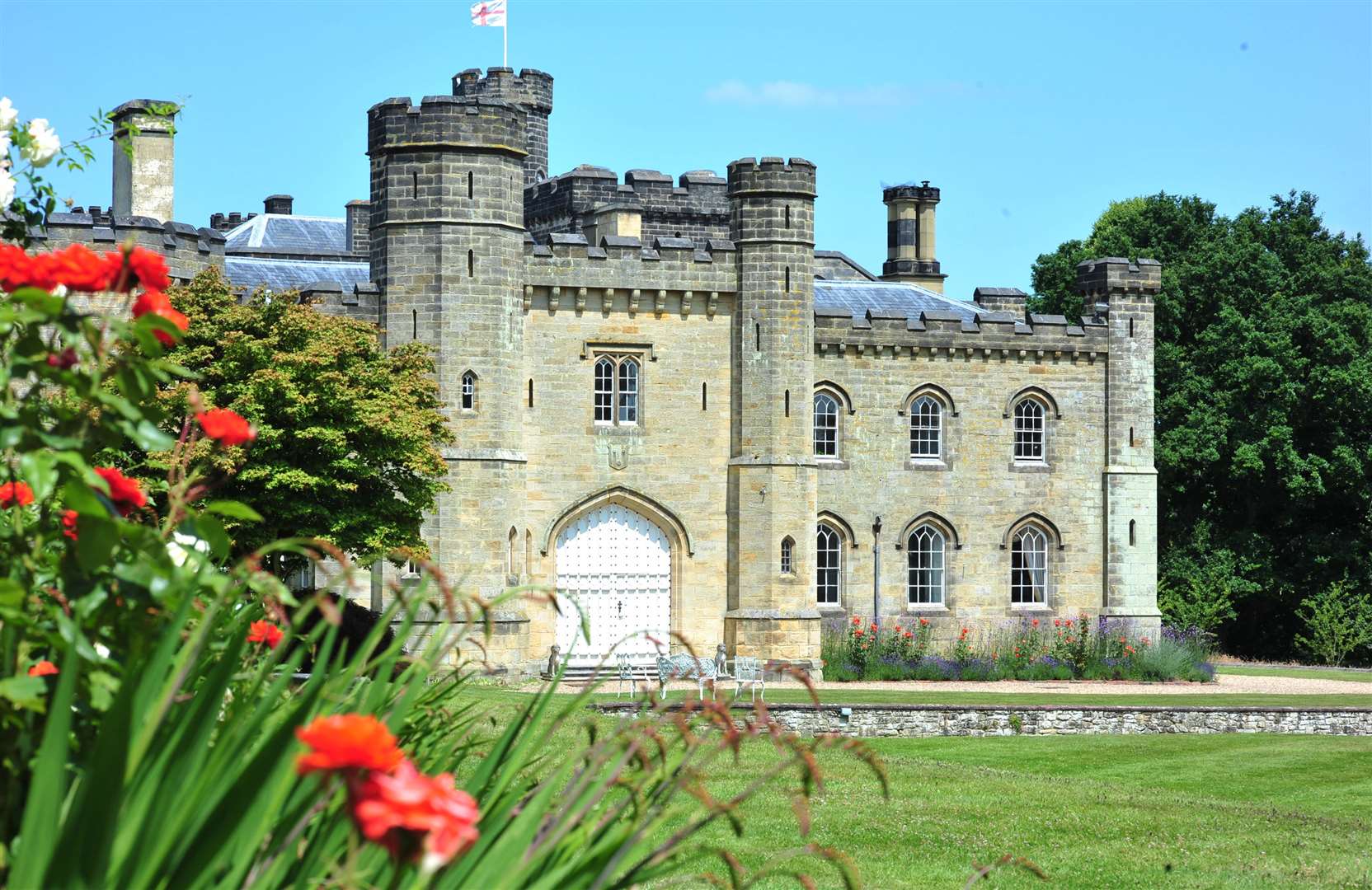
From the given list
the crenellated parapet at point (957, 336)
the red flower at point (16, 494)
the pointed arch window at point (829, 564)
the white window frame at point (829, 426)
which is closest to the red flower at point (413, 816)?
the red flower at point (16, 494)

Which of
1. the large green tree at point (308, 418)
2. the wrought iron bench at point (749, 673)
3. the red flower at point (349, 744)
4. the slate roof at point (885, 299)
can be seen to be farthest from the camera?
the slate roof at point (885, 299)

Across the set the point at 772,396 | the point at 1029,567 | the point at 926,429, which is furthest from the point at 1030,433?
the point at 772,396

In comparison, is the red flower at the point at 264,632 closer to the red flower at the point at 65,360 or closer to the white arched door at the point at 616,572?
the red flower at the point at 65,360

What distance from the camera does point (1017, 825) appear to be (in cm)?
1462

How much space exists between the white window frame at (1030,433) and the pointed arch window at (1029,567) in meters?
1.33

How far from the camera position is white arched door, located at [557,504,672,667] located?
32.5 meters

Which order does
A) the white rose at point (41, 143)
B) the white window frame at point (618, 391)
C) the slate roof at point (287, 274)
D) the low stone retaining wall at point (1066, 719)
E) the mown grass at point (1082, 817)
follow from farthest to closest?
the slate roof at point (287, 274) → the white window frame at point (618, 391) → the low stone retaining wall at point (1066, 719) → the mown grass at point (1082, 817) → the white rose at point (41, 143)

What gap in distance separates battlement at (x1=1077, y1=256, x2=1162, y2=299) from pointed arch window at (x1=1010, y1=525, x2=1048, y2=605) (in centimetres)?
483

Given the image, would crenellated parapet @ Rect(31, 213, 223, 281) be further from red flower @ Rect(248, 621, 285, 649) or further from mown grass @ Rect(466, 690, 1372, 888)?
red flower @ Rect(248, 621, 285, 649)

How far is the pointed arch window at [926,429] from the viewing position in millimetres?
35344

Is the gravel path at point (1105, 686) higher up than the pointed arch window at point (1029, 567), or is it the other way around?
the pointed arch window at point (1029, 567)

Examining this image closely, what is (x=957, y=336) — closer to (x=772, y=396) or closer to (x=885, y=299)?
(x=885, y=299)

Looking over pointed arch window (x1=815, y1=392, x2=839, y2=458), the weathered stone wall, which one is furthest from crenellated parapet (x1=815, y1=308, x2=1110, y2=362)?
pointed arch window (x1=815, y1=392, x2=839, y2=458)

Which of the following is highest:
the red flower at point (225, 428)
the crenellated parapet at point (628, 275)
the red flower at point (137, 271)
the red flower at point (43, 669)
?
the crenellated parapet at point (628, 275)
